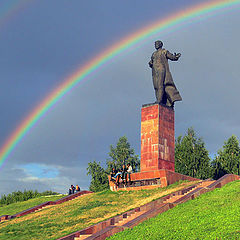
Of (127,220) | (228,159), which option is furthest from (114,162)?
(127,220)

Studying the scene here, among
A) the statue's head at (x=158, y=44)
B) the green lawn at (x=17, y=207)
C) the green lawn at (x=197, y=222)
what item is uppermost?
the statue's head at (x=158, y=44)

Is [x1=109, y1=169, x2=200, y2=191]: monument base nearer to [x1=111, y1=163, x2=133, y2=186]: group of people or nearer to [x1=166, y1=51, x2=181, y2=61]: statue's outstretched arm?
[x1=111, y1=163, x2=133, y2=186]: group of people

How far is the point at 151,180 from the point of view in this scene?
2108cm

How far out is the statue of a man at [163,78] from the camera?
24.9 metres

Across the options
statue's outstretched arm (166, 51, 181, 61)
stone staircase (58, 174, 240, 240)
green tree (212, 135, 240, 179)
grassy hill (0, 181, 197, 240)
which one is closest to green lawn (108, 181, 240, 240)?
stone staircase (58, 174, 240, 240)

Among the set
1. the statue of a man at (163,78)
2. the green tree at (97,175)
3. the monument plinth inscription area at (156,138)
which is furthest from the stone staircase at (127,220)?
the green tree at (97,175)

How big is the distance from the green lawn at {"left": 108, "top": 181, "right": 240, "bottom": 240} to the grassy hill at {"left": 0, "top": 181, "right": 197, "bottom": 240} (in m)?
3.25

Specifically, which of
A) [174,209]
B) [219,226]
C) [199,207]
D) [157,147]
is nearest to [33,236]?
[174,209]

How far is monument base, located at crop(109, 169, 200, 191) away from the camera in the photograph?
2042cm

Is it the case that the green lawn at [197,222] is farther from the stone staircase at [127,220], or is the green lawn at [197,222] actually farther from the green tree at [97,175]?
the green tree at [97,175]

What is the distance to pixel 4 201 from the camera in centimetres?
4047

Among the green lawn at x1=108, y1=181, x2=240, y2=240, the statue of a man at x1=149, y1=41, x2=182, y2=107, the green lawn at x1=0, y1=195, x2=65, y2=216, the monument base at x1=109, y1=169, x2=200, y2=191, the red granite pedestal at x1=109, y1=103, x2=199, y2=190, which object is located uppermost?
the statue of a man at x1=149, y1=41, x2=182, y2=107

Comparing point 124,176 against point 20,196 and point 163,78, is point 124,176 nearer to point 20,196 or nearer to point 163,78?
point 163,78

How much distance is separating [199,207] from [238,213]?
1.82 meters
